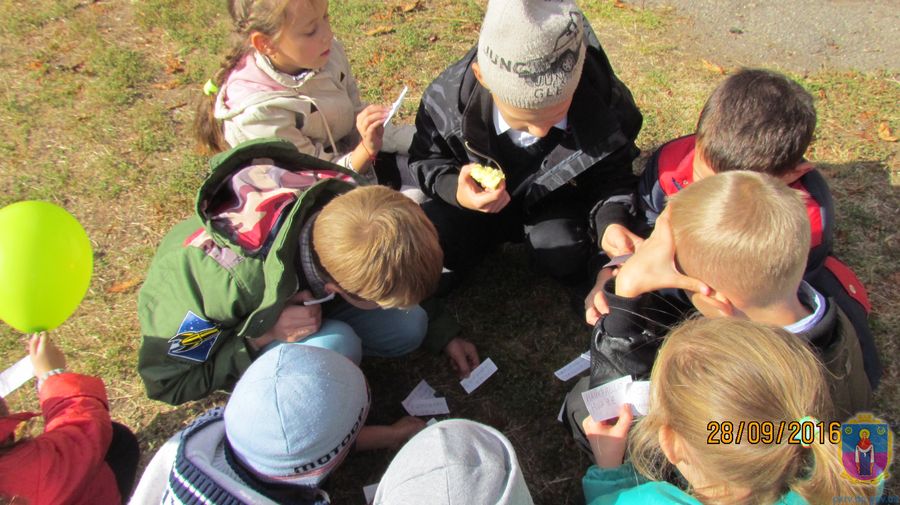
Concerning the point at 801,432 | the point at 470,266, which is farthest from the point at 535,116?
the point at 801,432

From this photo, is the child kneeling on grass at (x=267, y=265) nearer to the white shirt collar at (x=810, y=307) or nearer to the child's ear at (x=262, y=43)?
the child's ear at (x=262, y=43)

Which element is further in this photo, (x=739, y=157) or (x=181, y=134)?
(x=181, y=134)

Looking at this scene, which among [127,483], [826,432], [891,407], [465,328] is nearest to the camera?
[826,432]

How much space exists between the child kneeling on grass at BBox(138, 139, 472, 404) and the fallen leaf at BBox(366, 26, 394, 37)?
2.57 m

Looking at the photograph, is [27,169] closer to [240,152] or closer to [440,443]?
[240,152]

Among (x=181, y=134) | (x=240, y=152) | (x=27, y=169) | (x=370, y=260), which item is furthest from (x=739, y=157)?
(x=27, y=169)

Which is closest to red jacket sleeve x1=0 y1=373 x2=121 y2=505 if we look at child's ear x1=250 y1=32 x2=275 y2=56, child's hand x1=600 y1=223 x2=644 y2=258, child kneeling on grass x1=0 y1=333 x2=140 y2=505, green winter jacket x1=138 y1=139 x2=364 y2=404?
child kneeling on grass x1=0 y1=333 x2=140 y2=505

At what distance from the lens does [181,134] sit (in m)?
3.98

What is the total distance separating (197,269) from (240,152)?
45cm

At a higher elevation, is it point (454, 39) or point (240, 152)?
point (240, 152)

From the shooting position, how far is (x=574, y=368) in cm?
282

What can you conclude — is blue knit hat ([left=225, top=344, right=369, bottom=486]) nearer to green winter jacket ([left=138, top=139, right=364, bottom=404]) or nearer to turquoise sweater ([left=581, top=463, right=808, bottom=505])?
green winter jacket ([left=138, top=139, right=364, bottom=404])

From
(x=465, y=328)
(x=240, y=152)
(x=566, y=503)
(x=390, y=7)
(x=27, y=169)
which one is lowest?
(x=566, y=503)

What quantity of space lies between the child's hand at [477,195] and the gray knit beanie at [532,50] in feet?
1.33
